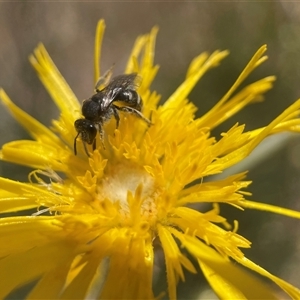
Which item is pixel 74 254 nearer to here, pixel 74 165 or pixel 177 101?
pixel 74 165

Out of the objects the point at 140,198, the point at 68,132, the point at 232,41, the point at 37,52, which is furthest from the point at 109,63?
the point at 140,198

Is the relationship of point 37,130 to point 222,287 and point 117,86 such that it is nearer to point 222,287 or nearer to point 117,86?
point 117,86

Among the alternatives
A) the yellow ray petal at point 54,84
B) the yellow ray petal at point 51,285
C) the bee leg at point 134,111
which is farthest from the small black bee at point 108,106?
the yellow ray petal at point 51,285

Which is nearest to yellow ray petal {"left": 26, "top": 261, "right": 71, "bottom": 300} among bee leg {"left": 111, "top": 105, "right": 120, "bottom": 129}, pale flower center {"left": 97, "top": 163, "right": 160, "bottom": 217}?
pale flower center {"left": 97, "top": 163, "right": 160, "bottom": 217}

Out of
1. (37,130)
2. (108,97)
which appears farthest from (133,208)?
(37,130)

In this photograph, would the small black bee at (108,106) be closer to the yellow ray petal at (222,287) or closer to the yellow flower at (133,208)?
the yellow flower at (133,208)
